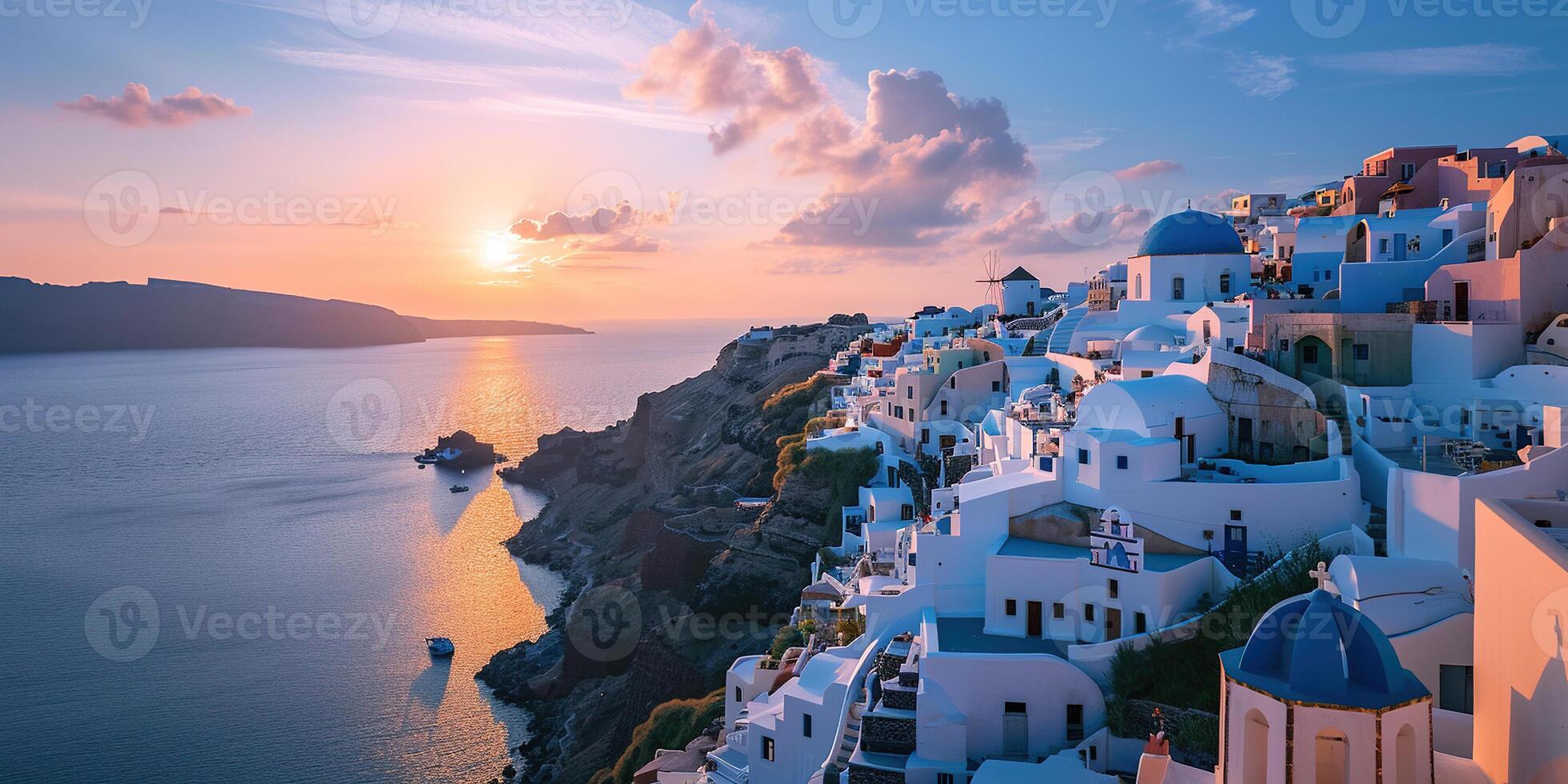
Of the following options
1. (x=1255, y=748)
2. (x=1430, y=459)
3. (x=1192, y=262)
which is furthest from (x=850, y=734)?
(x=1192, y=262)

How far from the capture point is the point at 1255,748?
300 inches

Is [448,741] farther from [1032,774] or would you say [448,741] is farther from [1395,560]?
[1395,560]

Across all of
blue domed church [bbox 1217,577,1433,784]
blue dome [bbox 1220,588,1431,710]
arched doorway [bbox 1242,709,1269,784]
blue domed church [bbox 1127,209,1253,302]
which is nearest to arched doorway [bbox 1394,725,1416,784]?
blue domed church [bbox 1217,577,1433,784]

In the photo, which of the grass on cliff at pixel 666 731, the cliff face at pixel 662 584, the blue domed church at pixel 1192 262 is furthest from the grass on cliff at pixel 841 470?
the blue domed church at pixel 1192 262

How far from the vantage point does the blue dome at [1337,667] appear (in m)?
7.18

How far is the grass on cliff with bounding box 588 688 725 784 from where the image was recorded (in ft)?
74.3

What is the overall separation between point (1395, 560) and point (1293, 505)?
4210 mm

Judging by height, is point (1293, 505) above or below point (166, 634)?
above

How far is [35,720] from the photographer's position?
96.4ft

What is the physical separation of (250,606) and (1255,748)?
41.1 meters

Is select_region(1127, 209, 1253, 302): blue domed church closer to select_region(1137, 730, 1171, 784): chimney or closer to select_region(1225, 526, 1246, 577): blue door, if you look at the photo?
select_region(1225, 526, 1246, 577): blue door

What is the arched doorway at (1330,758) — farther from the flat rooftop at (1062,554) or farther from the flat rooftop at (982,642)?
the flat rooftop at (1062,554)

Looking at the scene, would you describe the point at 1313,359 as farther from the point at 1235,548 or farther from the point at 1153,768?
the point at 1153,768

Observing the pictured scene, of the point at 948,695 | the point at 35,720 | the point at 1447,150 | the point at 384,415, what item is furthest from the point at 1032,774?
the point at 384,415
